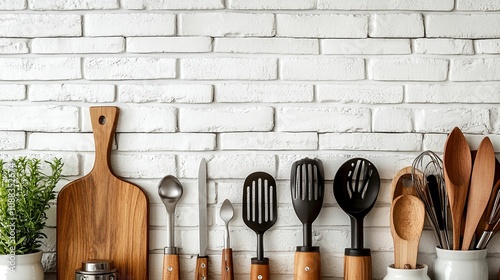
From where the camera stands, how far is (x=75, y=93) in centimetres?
147

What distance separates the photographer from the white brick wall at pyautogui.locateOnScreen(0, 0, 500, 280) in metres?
1.46

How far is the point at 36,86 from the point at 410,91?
89cm

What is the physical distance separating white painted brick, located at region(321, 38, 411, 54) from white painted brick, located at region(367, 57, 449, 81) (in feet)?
0.09

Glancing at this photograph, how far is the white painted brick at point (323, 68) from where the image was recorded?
1460 mm

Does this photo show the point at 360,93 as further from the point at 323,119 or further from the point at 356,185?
the point at 356,185

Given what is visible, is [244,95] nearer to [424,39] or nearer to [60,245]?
[424,39]

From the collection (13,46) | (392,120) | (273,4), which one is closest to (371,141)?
(392,120)

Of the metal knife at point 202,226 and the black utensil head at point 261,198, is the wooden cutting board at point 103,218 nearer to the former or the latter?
the metal knife at point 202,226

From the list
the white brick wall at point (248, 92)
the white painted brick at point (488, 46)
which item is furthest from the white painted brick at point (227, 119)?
the white painted brick at point (488, 46)

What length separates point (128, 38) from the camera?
1.47 metres

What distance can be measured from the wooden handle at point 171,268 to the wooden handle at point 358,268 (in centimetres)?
39

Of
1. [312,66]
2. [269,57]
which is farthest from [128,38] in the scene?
[312,66]

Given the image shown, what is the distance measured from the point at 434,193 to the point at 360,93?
29 centimetres

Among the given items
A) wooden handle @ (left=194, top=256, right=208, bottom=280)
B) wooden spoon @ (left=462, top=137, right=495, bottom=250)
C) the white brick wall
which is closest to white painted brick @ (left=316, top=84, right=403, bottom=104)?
the white brick wall
